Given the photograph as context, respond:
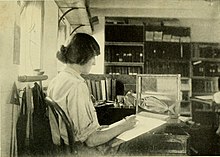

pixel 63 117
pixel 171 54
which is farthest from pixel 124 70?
pixel 63 117

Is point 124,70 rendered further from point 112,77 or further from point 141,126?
point 141,126

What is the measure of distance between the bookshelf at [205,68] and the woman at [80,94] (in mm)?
410

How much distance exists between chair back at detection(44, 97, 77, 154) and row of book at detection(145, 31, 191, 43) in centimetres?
63

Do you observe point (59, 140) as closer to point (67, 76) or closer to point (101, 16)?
point (67, 76)

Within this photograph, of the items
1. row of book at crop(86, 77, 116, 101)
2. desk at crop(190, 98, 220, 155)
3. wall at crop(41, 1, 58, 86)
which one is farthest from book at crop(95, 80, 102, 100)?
desk at crop(190, 98, 220, 155)

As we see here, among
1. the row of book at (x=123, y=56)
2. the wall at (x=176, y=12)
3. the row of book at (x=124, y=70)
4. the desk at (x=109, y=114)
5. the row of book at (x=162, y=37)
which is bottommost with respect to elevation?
the desk at (x=109, y=114)

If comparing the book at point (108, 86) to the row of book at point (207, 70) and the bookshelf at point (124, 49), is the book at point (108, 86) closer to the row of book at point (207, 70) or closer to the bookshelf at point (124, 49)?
the bookshelf at point (124, 49)

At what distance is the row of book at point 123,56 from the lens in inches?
64.1

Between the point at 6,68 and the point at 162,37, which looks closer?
the point at 6,68

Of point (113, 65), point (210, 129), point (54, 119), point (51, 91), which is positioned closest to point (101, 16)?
point (113, 65)

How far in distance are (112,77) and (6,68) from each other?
574 mm

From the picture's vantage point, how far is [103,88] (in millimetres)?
1616

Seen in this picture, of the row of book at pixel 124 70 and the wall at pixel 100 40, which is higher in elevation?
the wall at pixel 100 40

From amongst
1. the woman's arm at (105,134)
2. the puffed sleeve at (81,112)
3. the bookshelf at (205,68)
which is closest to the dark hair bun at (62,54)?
the puffed sleeve at (81,112)
